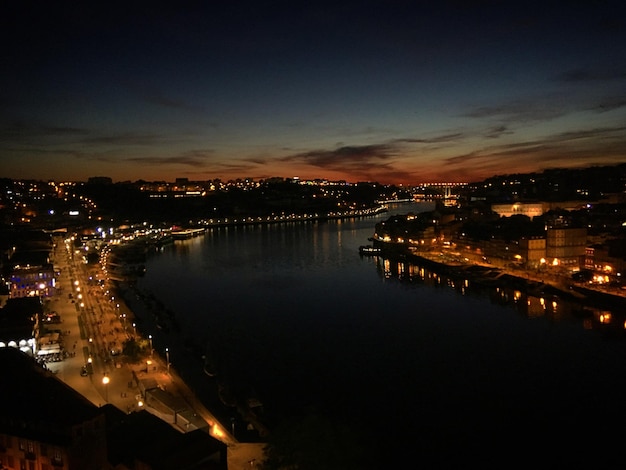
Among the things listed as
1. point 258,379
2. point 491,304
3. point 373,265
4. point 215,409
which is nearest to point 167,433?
point 215,409

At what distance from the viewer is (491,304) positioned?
23.9ft

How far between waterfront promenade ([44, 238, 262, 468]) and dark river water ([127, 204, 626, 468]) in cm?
28

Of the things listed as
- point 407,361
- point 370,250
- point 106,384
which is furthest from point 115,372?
point 370,250

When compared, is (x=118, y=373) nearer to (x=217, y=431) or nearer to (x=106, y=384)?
(x=106, y=384)

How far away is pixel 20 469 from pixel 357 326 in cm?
427

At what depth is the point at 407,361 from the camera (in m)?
4.95

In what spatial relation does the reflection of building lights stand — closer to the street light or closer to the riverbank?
the street light

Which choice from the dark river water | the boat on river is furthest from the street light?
the boat on river

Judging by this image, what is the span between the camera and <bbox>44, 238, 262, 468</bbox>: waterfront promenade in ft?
10.3

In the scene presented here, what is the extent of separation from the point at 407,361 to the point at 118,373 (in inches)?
101

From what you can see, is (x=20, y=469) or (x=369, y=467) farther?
(x=369, y=467)

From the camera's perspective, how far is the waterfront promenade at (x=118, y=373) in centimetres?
314

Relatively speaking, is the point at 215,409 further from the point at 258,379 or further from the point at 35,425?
the point at 35,425

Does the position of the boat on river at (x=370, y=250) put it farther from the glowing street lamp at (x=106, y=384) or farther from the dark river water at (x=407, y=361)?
the glowing street lamp at (x=106, y=384)
